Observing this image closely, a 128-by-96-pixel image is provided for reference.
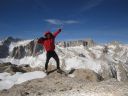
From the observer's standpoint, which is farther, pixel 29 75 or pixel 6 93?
pixel 29 75

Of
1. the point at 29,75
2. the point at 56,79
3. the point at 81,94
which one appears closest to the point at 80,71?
the point at 29,75

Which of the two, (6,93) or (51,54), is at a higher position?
(51,54)

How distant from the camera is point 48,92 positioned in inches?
669

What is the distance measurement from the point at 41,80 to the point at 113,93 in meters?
8.42

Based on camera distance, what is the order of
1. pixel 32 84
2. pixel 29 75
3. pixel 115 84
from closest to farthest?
pixel 115 84
pixel 32 84
pixel 29 75

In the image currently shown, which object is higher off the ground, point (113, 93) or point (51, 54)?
point (51, 54)

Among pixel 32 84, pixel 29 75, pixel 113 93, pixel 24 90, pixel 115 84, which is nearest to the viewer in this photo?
pixel 113 93

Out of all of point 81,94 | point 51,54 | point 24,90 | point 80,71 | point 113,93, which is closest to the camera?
point 113,93

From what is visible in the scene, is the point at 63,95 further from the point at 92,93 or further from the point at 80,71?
the point at 80,71

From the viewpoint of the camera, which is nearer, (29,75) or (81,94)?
(81,94)

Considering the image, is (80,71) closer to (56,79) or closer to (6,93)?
(56,79)

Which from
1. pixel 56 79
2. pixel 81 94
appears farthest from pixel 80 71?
pixel 81 94

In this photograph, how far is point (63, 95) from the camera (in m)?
15.6

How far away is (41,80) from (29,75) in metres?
5.35
